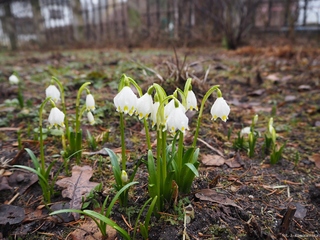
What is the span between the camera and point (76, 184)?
1.67 metres

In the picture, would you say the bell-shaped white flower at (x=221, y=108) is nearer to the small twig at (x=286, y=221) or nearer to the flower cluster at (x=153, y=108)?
the flower cluster at (x=153, y=108)

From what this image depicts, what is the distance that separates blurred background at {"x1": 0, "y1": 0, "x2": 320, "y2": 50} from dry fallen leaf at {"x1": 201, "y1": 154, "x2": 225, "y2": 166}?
509cm

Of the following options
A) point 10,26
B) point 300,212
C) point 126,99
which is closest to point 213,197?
point 300,212

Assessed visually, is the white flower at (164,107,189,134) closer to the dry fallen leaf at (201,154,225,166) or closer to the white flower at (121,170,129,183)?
the white flower at (121,170,129,183)

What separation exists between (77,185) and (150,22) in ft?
29.4

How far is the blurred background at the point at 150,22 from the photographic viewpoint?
25.5 ft

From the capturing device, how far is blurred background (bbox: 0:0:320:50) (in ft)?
25.5

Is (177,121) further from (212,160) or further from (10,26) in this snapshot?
(10,26)

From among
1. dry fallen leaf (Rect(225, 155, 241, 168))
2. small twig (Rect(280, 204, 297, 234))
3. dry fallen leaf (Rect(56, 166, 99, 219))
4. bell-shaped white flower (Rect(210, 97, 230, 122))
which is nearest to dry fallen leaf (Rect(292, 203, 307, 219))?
small twig (Rect(280, 204, 297, 234))

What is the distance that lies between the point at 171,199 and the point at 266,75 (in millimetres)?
3664

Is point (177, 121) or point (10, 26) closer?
point (177, 121)

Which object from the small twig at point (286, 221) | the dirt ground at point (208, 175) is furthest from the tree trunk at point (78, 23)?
the small twig at point (286, 221)

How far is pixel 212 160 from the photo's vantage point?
196 centimetres

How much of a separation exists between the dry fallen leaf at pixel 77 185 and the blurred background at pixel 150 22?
17.6ft
